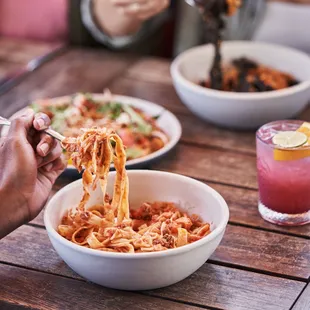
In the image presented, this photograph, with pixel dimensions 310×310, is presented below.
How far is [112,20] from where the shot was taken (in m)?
2.89

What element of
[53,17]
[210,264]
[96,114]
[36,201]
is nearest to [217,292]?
[210,264]

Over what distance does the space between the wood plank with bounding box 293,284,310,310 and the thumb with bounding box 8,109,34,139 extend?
0.65m

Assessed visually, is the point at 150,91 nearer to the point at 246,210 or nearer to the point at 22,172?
the point at 246,210

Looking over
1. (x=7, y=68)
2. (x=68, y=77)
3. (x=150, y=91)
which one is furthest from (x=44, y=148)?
(x=7, y=68)

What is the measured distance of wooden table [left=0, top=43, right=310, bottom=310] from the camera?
1.34m

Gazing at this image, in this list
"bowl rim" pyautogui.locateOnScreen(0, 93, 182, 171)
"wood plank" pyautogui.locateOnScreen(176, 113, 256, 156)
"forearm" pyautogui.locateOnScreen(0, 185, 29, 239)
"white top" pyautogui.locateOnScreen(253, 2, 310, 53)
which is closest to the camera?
"forearm" pyautogui.locateOnScreen(0, 185, 29, 239)

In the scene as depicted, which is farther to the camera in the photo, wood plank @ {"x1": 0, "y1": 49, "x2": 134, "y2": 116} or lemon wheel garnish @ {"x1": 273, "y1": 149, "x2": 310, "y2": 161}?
wood plank @ {"x1": 0, "y1": 49, "x2": 134, "y2": 116}

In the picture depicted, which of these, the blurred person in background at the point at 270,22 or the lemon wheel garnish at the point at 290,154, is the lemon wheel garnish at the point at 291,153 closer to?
the lemon wheel garnish at the point at 290,154

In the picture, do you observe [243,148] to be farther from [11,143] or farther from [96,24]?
[96,24]

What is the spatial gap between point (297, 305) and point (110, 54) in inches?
65.6

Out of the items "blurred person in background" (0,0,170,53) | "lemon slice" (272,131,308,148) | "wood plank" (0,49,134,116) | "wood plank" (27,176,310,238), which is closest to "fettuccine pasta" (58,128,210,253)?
"wood plank" (27,176,310,238)

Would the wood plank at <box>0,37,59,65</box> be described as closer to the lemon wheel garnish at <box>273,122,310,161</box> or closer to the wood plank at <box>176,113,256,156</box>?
the wood plank at <box>176,113,256,156</box>

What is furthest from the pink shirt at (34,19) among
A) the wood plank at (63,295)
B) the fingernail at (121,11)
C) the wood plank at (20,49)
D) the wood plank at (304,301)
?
the wood plank at (304,301)

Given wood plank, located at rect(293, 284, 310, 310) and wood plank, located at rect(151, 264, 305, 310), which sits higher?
wood plank, located at rect(293, 284, 310, 310)
